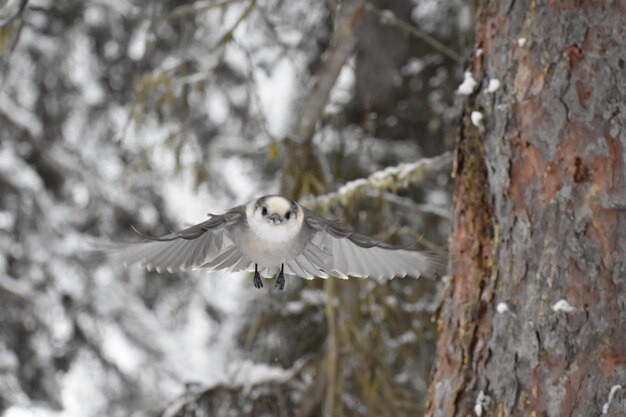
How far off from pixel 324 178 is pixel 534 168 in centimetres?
167

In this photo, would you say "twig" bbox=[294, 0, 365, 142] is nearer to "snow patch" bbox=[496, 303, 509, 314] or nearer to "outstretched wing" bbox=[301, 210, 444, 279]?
"outstretched wing" bbox=[301, 210, 444, 279]

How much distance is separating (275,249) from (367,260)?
526 mm

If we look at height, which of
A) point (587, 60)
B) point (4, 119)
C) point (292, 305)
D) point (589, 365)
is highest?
point (4, 119)

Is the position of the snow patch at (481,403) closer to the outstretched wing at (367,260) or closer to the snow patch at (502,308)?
the snow patch at (502,308)

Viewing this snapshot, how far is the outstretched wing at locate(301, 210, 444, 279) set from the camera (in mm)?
2551

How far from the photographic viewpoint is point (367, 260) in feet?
8.98

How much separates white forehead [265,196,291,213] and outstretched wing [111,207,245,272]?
24cm

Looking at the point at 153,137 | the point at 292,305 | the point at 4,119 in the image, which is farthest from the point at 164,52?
the point at 292,305

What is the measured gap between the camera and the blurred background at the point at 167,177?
5.06 metres

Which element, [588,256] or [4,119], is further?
[4,119]

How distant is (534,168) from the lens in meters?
2.55

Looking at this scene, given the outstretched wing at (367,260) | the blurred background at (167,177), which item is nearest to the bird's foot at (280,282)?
the outstretched wing at (367,260)

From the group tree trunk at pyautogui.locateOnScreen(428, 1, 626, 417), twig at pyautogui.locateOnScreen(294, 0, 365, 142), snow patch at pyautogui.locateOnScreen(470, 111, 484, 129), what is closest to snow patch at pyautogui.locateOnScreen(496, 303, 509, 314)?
tree trunk at pyautogui.locateOnScreen(428, 1, 626, 417)

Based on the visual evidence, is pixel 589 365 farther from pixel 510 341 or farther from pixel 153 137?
pixel 153 137
